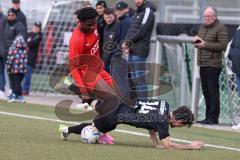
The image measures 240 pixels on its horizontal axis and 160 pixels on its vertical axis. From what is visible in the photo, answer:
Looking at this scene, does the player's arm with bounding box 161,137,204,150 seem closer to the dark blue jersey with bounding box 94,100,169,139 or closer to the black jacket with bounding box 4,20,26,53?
the dark blue jersey with bounding box 94,100,169,139

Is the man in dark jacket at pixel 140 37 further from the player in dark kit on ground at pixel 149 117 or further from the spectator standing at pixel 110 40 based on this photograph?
the player in dark kit on ground at pixel 149 117

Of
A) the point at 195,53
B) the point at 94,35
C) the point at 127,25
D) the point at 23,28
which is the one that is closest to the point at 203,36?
the point at 195,53

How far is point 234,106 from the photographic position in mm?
15359

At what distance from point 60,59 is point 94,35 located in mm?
10585

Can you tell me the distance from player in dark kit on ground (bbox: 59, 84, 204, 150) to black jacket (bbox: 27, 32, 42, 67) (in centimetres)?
1052

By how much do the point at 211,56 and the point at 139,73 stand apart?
1.80 meters

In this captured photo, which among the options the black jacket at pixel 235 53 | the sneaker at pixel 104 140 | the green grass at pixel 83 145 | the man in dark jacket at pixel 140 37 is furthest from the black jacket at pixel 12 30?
the sneaker at pixel 104 140

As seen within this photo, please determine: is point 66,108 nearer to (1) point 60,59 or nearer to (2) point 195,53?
(2) point 195,53

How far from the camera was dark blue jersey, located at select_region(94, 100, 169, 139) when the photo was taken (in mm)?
10359

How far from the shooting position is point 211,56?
14992 mm

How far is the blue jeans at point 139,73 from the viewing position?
50.3ft

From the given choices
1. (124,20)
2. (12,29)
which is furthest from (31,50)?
(124,20)

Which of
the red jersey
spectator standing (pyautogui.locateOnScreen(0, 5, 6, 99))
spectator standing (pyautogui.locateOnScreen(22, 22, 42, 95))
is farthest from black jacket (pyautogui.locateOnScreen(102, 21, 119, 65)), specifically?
the red jersey

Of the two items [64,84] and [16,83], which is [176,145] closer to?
[64,84]
